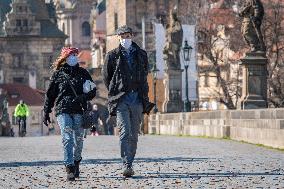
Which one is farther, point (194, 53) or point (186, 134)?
point (194, 53)

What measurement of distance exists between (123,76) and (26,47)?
328 feet

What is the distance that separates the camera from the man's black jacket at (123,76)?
47.5 ft

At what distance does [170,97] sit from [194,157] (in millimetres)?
27767

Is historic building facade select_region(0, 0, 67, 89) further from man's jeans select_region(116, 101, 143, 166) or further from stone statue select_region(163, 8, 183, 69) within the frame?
man's jeans select_region(116, 101, 143, 166)

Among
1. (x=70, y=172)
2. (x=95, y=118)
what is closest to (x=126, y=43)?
(x=70, y=172)

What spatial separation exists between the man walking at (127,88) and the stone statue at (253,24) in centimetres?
1602

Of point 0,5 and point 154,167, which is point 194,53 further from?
point 0,5

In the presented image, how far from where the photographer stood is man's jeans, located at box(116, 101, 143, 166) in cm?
1442

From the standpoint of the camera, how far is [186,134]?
37.2 m

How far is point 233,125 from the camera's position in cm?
2861

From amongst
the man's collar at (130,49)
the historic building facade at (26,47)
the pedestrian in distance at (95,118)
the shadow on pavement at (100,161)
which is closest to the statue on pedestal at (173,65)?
the pedestrian in distance at (95,118)

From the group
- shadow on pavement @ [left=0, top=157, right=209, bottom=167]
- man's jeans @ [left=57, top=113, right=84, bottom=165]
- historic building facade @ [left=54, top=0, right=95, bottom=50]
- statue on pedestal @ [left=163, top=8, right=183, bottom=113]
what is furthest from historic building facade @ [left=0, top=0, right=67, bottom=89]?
man's jeans @ [left=57, top=113, right=84, bottom=165]

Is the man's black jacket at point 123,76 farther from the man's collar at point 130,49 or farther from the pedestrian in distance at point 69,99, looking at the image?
the pedestrian in distance at point 69,99

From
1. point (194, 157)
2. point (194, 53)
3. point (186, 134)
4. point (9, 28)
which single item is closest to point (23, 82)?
point (9, 28)
